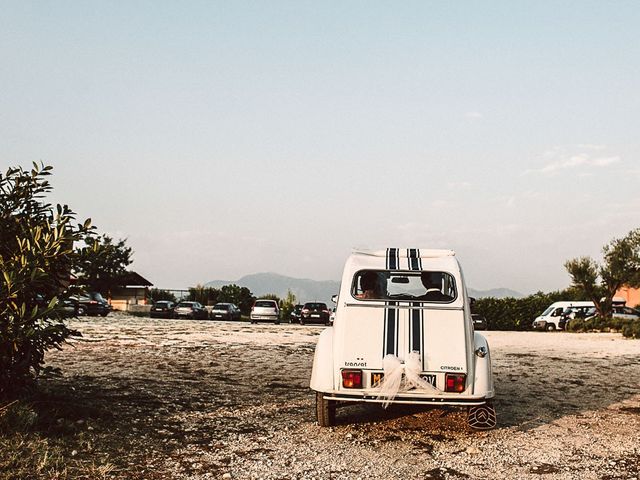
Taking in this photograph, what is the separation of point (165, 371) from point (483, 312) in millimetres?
33280

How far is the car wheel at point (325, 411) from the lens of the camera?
779 cm

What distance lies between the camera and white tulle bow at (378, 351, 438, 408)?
7105 millimetres

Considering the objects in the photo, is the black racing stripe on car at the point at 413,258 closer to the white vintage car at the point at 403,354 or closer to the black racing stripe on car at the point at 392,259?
the white vintage car at the point at 403,354

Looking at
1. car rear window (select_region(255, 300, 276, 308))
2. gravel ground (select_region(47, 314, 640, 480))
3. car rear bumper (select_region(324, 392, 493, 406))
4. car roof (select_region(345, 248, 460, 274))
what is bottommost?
gravel ground (select_region(47, 314, 640, 480))

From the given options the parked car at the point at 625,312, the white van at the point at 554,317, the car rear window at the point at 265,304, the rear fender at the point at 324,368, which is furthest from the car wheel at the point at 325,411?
the parked car at the point at 625,312

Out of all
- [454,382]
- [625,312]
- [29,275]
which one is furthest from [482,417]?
[625,312]

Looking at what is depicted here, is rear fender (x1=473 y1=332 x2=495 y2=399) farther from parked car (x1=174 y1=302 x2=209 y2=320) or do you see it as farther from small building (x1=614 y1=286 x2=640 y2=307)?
small building (x1=614 y1=286 x2=640 y2=307)

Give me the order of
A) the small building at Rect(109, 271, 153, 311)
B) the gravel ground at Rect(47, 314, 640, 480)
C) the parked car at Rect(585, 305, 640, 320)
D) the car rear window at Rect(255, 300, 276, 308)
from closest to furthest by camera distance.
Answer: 1. the gravel ground at Rect(47, 314, 640, 480)
2. the car rear window at Rect(255, 300, 276, 308)
3. the parked car at Rect(585, 305, 640, 320)
4. the small building at Rect(109, 271, 153, 311)

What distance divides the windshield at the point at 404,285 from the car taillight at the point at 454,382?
109 centimetres

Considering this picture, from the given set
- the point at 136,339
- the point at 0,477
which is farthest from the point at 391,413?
the point at 136,339

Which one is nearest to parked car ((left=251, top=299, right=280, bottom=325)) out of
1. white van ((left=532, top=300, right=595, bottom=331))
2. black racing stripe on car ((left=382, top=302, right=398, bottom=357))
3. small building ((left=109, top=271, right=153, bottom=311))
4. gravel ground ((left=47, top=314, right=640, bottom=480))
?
small building ((left=109, top=271, right=153, bottom=311))

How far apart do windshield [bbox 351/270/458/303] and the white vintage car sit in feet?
0.12

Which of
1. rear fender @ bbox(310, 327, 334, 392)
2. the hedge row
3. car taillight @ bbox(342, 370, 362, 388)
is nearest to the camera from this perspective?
car taillight @ bbox(342, 370, 362, 388)

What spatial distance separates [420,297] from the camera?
330 inches
